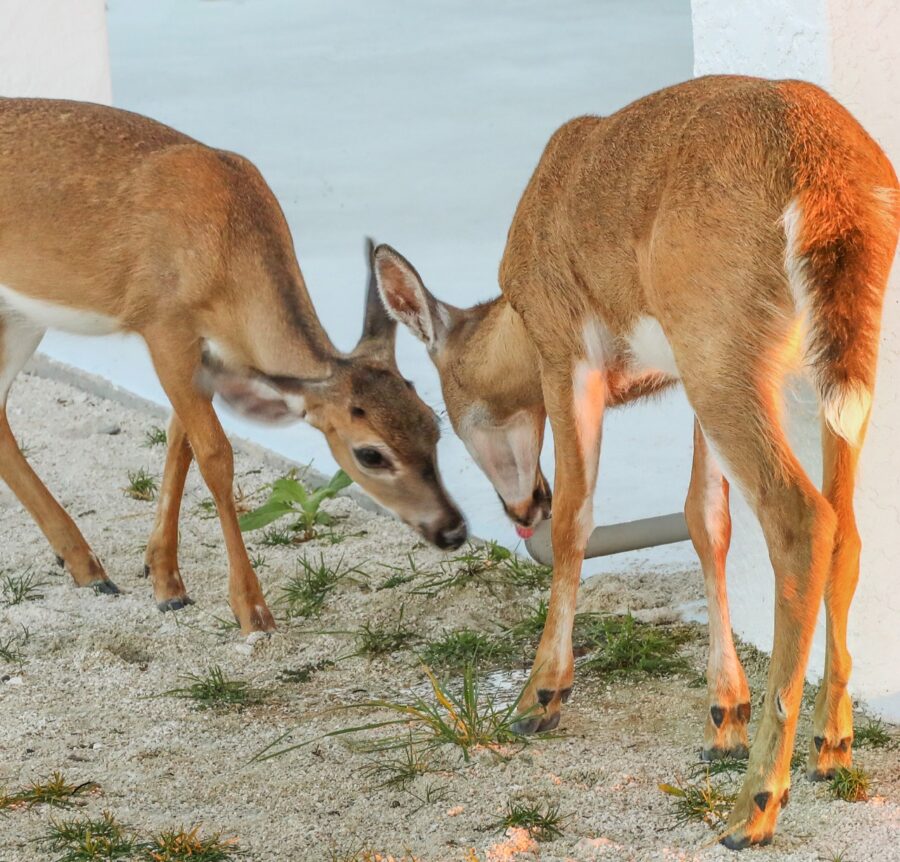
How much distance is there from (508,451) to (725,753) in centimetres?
154

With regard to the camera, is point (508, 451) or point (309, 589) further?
point (309, 589)

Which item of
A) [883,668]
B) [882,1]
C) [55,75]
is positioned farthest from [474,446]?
[55,75]

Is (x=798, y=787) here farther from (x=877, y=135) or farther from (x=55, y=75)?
(x=55, y=75)

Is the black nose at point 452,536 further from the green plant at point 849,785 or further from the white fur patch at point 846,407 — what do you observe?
the white fur patch at point 846,407

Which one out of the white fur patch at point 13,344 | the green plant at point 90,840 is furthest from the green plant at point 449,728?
the white fur patch at point 13,344

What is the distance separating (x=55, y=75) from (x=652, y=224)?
21.1 ft

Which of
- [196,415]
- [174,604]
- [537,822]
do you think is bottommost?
[174,604]

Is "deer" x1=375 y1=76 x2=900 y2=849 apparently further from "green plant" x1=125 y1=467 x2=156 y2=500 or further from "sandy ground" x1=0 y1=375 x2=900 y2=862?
"green plant" x1=125 y1=467 x2=156 y2=500

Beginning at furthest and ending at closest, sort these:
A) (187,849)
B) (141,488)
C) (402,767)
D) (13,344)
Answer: (141,488)
(13,344)
(402,767)
(187,849)

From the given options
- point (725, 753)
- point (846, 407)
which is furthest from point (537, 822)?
point (846, 407)

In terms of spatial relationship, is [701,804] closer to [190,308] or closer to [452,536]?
[452,536]

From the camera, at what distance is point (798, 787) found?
4.14 metres

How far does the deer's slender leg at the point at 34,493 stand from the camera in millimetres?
6508

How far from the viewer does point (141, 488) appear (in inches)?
300
